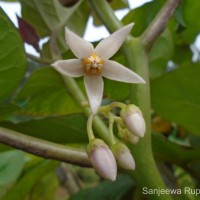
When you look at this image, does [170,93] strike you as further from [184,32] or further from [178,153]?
[184,32]

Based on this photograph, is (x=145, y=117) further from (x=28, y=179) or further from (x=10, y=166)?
(x=28, y=179)

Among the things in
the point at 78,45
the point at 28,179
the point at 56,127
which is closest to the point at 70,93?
the point at 56,127

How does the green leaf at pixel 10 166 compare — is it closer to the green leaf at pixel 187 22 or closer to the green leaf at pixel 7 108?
the green leaf at pixel 7 108

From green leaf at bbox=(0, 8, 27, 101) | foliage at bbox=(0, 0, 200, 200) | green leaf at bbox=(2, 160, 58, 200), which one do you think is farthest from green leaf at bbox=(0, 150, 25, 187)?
green leaf at bbox=(0, 8, 27, 101)

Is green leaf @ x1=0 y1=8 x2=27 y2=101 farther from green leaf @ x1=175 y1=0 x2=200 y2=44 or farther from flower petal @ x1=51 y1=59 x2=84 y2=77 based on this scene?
green leaf @ x1=175 y1=0 x2=200 y2=44

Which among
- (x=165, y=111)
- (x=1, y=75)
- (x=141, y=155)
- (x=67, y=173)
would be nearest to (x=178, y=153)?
(x=165, y=111)
